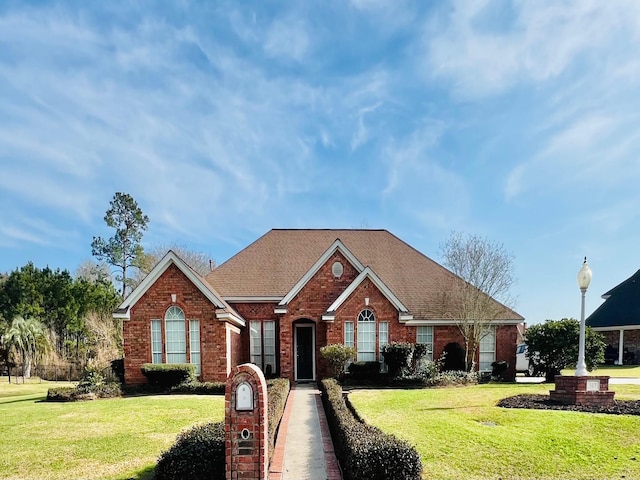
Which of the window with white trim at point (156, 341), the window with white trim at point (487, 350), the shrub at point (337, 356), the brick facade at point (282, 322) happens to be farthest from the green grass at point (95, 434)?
the window with white trim at point (487, 350)

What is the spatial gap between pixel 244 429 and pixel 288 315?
13.0 metres

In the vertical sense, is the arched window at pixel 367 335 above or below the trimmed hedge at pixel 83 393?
above

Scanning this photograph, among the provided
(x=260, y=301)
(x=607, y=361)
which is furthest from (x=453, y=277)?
(x=607, y=361)

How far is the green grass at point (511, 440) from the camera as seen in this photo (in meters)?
6.73

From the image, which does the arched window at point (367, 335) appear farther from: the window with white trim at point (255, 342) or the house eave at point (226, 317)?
the house eave at point (226, 317)

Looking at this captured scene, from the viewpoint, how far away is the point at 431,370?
57.8ft

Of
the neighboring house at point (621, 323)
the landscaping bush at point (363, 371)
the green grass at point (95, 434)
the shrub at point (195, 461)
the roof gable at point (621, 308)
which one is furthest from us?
the roof gable at point (621, 308)

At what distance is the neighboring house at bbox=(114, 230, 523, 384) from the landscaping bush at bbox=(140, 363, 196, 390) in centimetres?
75

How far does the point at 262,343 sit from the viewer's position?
66.2 ft

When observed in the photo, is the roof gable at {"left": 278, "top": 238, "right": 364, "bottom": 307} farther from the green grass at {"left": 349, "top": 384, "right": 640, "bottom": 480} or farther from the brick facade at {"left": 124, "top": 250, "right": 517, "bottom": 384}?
the green grass at {"left": 349, "top": 384, "right": 640, "bottom": 480}

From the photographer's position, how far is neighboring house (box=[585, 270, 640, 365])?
30125 mm

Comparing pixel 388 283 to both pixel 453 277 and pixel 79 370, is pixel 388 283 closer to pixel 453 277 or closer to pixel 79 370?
pixel 453 277

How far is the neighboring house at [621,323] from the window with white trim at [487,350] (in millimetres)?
16255

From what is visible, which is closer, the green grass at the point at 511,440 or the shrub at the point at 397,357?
the green grass at the point at 511,440
